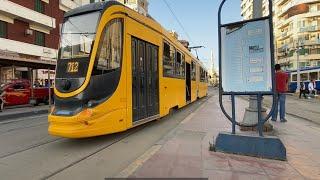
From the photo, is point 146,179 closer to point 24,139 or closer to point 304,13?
point 24,139

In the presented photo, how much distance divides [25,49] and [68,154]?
93.3 feet

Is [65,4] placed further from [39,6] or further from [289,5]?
[289,5]

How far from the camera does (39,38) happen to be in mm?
37469

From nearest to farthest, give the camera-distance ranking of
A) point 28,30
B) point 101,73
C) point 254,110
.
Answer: point 101,73 < point 254,110 < point 28,30

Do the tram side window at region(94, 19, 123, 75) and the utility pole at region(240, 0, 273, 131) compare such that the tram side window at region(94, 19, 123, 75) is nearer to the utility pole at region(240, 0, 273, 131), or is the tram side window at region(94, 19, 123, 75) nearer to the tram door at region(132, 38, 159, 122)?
the tram door at region(132, 38, 159, 122)

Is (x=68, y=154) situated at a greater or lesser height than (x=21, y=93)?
lesser

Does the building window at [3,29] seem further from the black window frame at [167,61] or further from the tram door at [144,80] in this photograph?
the tram door at [144,80]

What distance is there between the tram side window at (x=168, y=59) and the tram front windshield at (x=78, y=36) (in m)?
4.40

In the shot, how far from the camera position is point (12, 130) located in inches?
478

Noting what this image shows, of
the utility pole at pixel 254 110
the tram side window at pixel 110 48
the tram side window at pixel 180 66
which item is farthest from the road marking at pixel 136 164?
the tram side window at pixel 180 66

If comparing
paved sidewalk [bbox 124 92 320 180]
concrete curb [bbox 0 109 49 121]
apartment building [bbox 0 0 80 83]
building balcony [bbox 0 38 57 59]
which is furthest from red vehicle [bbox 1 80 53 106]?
paved sidewalk [bbox 124 92 320 180]

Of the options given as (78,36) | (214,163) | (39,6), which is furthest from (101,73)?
(39,6)

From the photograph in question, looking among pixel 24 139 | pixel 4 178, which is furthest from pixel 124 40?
pixel 4 178

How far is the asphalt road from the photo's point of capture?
651 cm
